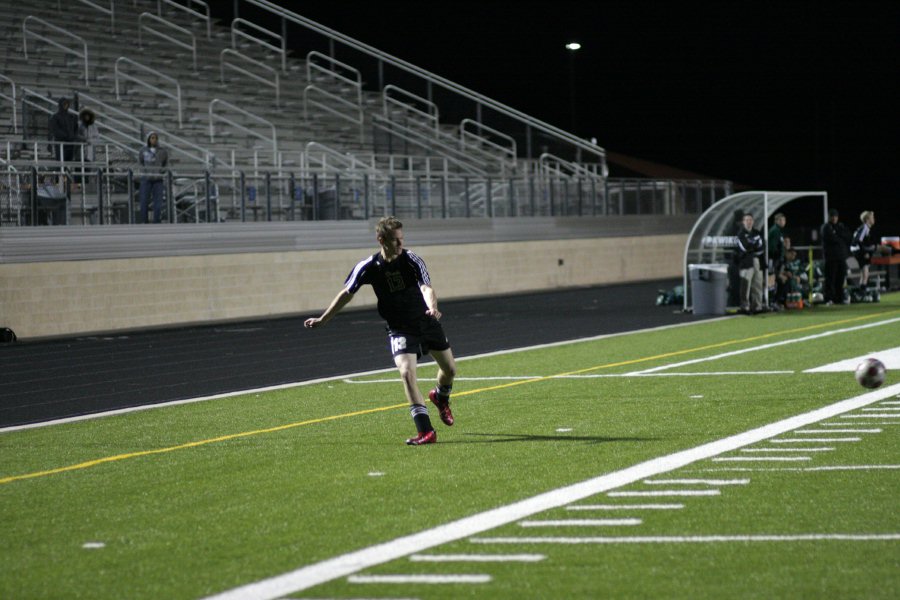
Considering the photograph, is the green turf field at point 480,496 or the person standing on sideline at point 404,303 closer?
the green turf field at point 480,496

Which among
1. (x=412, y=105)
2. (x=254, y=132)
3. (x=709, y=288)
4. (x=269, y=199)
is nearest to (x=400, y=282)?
(x=709, y=288)

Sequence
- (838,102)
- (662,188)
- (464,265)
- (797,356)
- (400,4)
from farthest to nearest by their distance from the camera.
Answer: (838,102), (400,4), (662,188), (464,265), (797,356)

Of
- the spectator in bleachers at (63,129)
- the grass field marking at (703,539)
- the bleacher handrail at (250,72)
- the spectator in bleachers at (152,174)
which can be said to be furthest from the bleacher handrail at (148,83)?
the grass field marking at (703,539)

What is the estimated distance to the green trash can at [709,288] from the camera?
94.5 feet

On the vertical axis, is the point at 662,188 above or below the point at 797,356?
above

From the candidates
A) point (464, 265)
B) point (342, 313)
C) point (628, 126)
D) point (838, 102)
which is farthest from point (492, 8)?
point (342, 313)

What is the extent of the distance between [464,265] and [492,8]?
21.4 metres

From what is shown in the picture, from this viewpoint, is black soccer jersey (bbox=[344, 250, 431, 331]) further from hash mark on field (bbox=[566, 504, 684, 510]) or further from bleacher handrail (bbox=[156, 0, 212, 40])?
bleacher handrail (bbox=[156, 0, 212, 40])

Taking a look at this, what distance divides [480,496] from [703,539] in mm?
1885

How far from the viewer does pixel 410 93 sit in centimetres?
4112

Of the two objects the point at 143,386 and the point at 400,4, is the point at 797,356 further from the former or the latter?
the point at 400,4

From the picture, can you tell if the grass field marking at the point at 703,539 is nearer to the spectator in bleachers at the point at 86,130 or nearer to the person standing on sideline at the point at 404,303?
the person standing on sideline at the point at 404,303

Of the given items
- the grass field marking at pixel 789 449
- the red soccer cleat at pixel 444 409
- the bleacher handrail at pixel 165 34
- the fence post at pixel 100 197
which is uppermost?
the bleacher handrail at pixel 165 34

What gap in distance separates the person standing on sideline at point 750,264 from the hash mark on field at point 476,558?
2110cm
